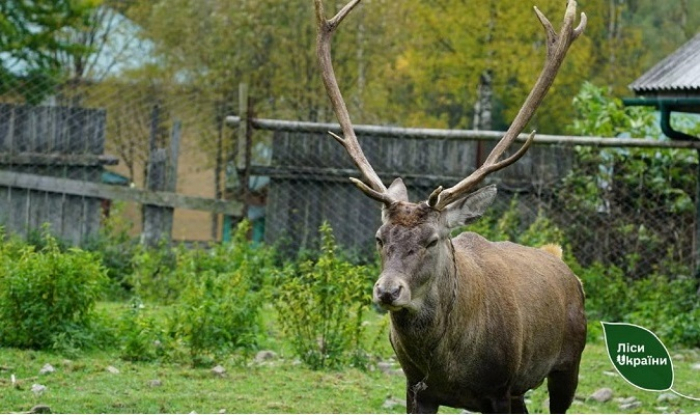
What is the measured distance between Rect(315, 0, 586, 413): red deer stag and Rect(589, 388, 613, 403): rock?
1621mm

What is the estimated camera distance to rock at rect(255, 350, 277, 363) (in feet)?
32.5

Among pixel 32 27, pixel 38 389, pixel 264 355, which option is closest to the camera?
pixel 38 389

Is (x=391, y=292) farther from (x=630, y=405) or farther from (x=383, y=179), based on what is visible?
(x=383, y=179)

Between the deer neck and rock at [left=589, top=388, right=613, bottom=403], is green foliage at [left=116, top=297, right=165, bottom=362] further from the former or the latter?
the deer neck

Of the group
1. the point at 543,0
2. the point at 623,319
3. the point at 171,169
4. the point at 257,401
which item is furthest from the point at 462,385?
the point at 543,0

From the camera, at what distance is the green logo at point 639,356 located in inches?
226

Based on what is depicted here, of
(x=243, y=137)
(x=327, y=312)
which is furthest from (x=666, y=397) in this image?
(x=243, y=137)

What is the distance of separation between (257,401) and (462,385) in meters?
2.22

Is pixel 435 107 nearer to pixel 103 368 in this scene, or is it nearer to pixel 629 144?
pixel 629 144

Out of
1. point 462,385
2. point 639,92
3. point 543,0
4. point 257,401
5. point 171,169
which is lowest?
point 257,401

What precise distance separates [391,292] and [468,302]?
795mm

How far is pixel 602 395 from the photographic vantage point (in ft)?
29.2

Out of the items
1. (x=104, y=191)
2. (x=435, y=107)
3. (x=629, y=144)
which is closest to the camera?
(x=629, y=144)

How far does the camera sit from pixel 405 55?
1056 inches
